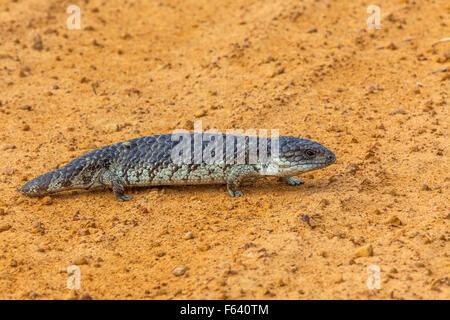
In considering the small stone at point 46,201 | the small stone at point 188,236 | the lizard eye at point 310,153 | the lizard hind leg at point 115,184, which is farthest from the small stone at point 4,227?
the lizard eye at point 310,153

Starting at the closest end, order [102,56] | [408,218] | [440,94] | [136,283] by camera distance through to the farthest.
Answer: [136,283] → [408,218] → [440,94] → [102,56]

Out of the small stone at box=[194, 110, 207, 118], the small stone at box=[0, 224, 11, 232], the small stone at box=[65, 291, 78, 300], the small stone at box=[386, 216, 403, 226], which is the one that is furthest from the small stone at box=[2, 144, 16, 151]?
the small stone at box=[386, 216, 403, 226]

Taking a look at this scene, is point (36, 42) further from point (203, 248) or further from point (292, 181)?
point (203, 248)

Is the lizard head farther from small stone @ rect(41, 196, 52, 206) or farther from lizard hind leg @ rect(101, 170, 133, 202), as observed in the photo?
small stone @ rect(41, 196, 52, 206)

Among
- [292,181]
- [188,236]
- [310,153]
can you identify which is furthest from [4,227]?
[310,153]

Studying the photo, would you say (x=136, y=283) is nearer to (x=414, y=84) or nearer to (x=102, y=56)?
(x=414, y=84)

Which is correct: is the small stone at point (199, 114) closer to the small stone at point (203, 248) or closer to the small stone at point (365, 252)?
the small stone at point (203, 248)
